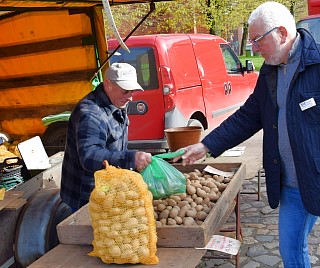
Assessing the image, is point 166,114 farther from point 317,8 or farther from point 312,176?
point 317,8

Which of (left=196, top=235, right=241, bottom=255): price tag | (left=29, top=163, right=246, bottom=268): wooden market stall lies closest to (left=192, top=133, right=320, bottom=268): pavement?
(left=196, top=235, right=241, bottom=255): price tag

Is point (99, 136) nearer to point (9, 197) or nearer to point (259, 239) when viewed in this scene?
point (9, 197)

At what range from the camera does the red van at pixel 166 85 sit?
7188mm

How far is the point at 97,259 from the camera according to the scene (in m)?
2.69

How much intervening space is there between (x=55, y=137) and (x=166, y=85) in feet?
5.98

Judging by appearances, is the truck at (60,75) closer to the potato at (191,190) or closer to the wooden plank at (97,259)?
the potato at (191,190)

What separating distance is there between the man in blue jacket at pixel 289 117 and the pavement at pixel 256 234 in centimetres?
148

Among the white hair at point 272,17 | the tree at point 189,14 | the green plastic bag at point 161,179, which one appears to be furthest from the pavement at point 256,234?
the tree at point 189,14

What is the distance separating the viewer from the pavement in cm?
481

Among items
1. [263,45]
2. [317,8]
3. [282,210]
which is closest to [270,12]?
[263,45]

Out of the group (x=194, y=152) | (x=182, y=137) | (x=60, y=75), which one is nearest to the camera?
(x=194, y=152)

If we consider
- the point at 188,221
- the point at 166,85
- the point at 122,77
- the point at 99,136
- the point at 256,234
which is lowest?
the point at 256,234

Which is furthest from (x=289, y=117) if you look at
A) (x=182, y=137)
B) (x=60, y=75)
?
(x=60, y=75)

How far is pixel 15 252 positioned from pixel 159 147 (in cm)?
339
